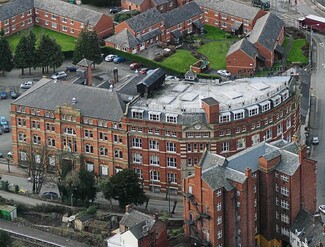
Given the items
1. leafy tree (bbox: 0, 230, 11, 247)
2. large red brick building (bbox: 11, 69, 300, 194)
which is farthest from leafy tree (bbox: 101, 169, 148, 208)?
leafy tree (bbox: 0, 230, 11, 247)

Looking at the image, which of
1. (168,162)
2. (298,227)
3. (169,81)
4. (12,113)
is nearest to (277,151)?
(298,227)

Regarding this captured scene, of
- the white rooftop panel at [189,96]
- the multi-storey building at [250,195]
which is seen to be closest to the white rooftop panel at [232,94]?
the white rooftop panel at [189,96]

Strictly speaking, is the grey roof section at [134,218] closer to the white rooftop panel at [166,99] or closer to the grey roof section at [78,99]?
the grey roof section at [78,99]

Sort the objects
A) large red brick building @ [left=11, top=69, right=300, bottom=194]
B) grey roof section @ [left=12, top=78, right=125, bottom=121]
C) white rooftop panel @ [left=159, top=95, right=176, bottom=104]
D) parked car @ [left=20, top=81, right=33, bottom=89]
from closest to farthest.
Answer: large red brick building @ [left=11, top=69, right=300, bottom=194] < white rooftop panel @ [left=159, top=95, right=176, bottom=104] < grey roof section @ [left=12, top=78, right=125, bottom=121] < parked car @ [left=20, top=81, right=33, bottom=89]

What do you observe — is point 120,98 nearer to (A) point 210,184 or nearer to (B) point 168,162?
(B) point 168,162

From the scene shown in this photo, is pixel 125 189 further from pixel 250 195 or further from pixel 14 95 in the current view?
pixel 14 95

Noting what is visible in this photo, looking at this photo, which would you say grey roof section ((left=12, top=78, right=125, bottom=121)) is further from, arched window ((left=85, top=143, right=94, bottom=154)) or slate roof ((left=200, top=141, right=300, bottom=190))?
slate roof ((left=200, top=141, right=300, bottom=190))
